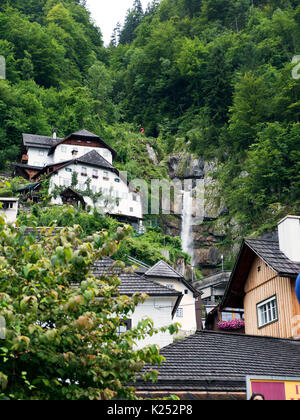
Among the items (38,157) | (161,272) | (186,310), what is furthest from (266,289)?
(38,157)

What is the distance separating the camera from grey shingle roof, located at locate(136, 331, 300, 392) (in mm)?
12602

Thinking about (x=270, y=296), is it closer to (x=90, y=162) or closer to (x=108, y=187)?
(x=108, y=187)

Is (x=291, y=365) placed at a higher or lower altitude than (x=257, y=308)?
lower

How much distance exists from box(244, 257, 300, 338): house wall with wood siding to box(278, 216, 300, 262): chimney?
88cm

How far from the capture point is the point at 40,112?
246 feet

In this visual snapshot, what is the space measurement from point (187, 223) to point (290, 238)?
4448 centimetres

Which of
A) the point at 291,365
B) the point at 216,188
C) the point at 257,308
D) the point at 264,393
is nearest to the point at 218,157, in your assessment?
the point at 216,188

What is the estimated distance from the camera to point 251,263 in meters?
20.6

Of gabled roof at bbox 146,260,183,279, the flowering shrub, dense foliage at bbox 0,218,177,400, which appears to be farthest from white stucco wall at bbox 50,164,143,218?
dense foliage at bbox 0,218,177,400

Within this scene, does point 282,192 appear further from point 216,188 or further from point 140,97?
point 140,97

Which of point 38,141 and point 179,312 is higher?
point 38,141

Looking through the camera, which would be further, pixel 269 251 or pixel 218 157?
pixel 218 157

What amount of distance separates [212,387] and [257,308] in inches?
318

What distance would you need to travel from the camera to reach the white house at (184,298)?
108ft
